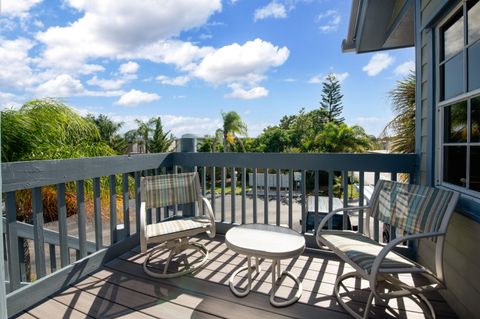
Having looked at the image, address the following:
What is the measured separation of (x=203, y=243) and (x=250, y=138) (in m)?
21.7

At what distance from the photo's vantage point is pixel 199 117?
33344 mm

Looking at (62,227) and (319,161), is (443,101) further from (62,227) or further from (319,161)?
(62,227)

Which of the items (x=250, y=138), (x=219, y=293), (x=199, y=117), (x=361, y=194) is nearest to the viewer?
(x=219, y=293)

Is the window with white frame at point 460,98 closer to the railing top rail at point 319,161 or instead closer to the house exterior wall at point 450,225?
the house exterior wall at point 450,225

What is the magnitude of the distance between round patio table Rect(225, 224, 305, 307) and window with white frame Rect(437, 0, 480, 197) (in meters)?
1.27

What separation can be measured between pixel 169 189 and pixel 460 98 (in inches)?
105

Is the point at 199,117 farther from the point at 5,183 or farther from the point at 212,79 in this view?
the point at 5,183

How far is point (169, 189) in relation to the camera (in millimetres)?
2807

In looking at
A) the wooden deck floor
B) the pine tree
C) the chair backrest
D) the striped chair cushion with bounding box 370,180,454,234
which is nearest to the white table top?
the wooden deck floor

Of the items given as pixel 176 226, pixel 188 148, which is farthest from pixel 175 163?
pixel 176 226

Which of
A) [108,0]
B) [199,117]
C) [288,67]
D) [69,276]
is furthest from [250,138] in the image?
[69,276]

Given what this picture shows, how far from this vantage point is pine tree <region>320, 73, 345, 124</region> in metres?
26.8

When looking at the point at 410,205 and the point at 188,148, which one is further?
the point at 188,148

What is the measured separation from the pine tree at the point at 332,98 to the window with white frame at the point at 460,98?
85.1ft
